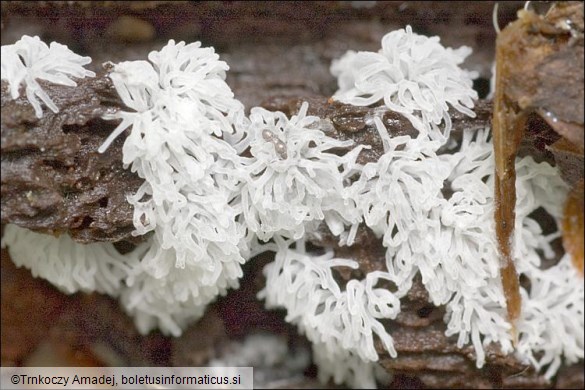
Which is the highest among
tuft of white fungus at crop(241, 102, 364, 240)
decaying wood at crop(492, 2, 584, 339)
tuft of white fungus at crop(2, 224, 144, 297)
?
decaying wood at crop(492, 2, 584, 339)

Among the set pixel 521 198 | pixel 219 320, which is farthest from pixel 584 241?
pixel 219 320

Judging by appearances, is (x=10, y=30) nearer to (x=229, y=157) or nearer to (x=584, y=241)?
(x=229, y=157)

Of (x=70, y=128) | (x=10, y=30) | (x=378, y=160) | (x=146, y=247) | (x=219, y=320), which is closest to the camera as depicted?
(x=70, y=128)

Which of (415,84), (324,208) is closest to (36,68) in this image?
(324,208)

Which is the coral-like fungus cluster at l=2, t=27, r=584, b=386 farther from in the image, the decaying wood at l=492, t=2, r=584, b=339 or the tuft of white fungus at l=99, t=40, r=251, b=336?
the decaying wood at l=492, t=2, r=584, b=339

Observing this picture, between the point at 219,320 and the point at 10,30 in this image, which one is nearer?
the point at 10,30

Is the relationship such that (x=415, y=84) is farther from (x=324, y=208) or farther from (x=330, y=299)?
(x=330, y=299)

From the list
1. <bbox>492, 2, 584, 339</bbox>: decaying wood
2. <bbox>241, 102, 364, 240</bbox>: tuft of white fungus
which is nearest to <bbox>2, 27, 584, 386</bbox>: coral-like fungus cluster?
<bbox>241, 102, 364, 240</bbox>: tuft of white fungus
